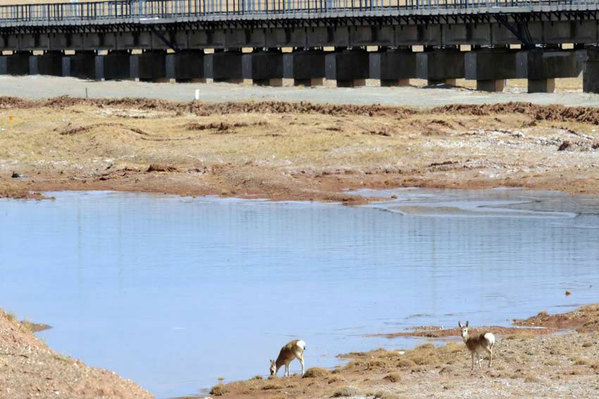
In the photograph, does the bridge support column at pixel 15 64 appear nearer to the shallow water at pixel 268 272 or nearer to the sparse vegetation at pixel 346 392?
the shallow water at pixel 268 272

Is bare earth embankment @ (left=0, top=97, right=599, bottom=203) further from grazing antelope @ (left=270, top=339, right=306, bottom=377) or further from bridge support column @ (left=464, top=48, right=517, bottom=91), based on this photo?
grazing antelope @ (left=270, top=339, right=306, bottom=377)

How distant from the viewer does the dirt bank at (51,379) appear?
12.7 metres

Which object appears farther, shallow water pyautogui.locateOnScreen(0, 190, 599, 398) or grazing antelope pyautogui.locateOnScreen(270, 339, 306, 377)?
shallow water pyautogui.locateOnScreen(0, 190, 599, 398)

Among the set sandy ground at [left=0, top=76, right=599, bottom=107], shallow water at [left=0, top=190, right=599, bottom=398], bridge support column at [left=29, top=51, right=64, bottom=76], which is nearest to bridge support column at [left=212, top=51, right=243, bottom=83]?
sandy ground at [left=0, top=76, right=599, bottom=107]

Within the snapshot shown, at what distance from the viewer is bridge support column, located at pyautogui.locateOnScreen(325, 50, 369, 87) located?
7469cm

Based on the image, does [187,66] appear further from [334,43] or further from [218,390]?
[218,390]

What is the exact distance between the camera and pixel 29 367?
13.3 m

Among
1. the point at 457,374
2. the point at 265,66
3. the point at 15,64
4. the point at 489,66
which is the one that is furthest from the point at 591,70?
the point at 457,374

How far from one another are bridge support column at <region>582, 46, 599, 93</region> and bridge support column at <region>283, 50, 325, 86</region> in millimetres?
19215

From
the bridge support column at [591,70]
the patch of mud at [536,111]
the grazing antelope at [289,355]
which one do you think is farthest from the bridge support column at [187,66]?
the grazing antelope at [289,355]

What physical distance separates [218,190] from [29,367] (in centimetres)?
2535

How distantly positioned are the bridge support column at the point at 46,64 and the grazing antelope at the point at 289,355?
77938 millimetres

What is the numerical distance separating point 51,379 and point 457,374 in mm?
4558

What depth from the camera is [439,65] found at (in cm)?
6981
